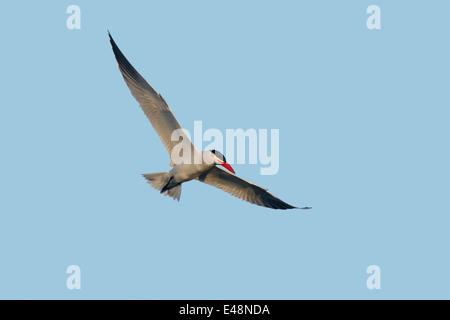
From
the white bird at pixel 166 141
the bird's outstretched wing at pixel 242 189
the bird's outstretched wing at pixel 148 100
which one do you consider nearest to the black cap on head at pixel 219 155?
the white bird at pixel 166 141

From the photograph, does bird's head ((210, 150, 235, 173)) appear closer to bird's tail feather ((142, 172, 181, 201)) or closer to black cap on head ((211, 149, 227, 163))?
black cap on head ((211, 149, 227, 163))

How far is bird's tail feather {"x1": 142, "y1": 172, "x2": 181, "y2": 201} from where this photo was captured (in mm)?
12099

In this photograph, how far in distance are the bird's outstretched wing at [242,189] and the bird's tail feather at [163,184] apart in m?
0.57

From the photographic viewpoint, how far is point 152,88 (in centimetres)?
1114

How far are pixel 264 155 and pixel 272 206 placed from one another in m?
2.27

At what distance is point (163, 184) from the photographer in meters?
12.2

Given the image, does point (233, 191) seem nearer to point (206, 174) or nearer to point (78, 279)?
point (206, 174)

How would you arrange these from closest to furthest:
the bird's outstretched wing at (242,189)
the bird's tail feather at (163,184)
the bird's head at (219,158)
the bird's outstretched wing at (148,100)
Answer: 1. the bird's outstretched wing at (148,100)
2. the bird's head at (219,158)
3. the bird's tail feather at (163,184)
4. the bird's outstretched wing at (242,189)

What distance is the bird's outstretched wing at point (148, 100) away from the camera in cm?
1129

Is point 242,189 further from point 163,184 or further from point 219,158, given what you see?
point 163,184

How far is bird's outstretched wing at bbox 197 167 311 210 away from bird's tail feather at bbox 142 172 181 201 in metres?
0.57

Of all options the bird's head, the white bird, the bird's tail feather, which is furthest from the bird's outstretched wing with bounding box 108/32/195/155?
the bird's tail feather

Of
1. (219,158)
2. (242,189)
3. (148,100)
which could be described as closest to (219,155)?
(219,158)

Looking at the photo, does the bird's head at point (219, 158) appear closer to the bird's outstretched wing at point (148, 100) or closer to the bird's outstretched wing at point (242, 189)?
the bird's outstretched wing at point (148, 100)
